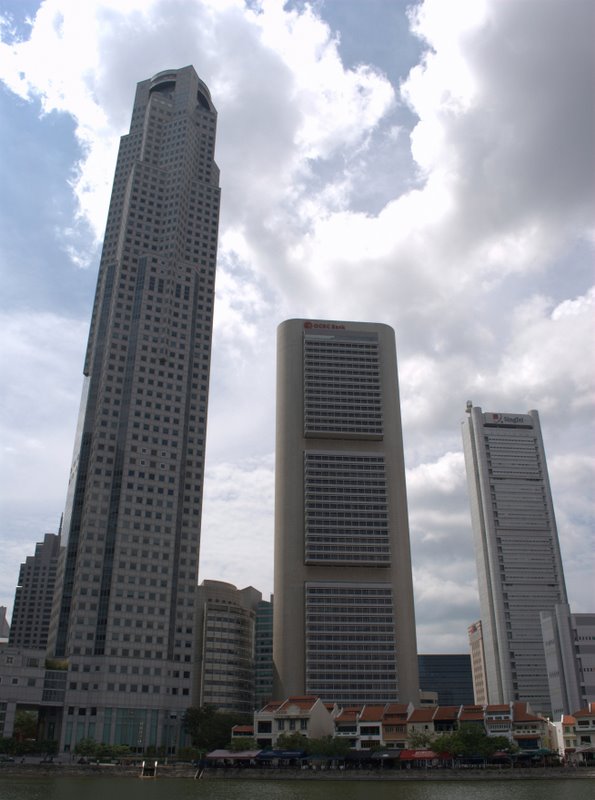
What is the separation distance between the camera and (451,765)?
398ft

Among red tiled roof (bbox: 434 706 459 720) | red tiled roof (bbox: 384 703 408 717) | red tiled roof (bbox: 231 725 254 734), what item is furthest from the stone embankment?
red tiled roof (bbox: 384 703 408 717)

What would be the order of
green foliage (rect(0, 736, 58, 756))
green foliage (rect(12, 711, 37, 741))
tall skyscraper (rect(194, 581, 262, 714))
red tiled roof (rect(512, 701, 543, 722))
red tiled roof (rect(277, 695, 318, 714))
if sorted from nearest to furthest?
→ 1. green foliage (rect(0, 736, 58, 756))
2. red tiled roof (rect(512, 701, 543, 722))
3. green foliage (rect(12, 711, 37, 741))
4. red tiled roof (rect(277, 695, 318, 714))
5. tall skyscraper (rect(194, 581, 262, 714))

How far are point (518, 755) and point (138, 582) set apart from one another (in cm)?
9383

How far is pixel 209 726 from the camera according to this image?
506 ft

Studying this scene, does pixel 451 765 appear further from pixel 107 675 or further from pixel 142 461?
pixel 142 461

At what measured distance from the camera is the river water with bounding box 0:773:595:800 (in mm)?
81562

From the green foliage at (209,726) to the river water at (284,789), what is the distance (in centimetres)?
3894

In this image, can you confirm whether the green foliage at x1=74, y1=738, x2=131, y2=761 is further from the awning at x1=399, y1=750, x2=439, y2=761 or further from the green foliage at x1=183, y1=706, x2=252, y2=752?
the awning at x1=399, y1=750, x2=439, y2=761

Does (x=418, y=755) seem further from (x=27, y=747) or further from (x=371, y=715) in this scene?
(x=27, y=747)

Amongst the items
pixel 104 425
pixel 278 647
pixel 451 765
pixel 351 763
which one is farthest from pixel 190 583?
pixel 451 765

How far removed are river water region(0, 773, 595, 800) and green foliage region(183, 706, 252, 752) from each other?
38944 mm

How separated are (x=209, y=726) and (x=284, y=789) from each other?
212 feet

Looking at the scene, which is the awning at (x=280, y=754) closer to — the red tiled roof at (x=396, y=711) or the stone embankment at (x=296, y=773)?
the stone embankment at (x=296, y=773)

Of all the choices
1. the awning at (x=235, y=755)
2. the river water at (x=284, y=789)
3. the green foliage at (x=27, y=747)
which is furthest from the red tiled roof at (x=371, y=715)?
the green foliage at (x=27, y=747)
